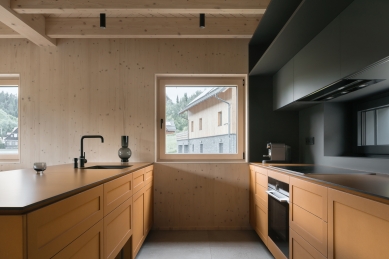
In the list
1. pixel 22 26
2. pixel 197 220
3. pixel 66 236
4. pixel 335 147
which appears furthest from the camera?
pixel 197 220

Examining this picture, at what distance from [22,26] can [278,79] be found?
2942 millimetres

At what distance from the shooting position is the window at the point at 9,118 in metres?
3.34

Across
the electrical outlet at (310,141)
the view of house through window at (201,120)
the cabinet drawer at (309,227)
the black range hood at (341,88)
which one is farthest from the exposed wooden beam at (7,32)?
the electrical outlet at (310,141)

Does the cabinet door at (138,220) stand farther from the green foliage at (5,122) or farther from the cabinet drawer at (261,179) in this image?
the green foliage at (5,122)

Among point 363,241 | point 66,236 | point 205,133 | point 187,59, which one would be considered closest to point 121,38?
point 187,59

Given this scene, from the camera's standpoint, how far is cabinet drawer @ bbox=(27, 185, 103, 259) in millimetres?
830

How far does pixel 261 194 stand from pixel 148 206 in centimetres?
128

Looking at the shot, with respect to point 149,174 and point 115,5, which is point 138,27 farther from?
point 149,174

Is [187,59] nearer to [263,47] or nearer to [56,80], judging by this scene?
[263,47]

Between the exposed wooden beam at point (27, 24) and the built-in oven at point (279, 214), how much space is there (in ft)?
9.79

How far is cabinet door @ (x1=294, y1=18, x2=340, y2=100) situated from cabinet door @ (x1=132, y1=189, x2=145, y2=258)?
1.80m

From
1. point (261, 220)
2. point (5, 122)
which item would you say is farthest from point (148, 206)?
point (5, 122)

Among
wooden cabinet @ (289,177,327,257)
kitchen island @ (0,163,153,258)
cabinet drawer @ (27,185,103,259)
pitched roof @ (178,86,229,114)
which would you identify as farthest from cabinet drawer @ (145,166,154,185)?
wooden cabinet @ (289,177,327,257)

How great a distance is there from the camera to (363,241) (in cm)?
107
